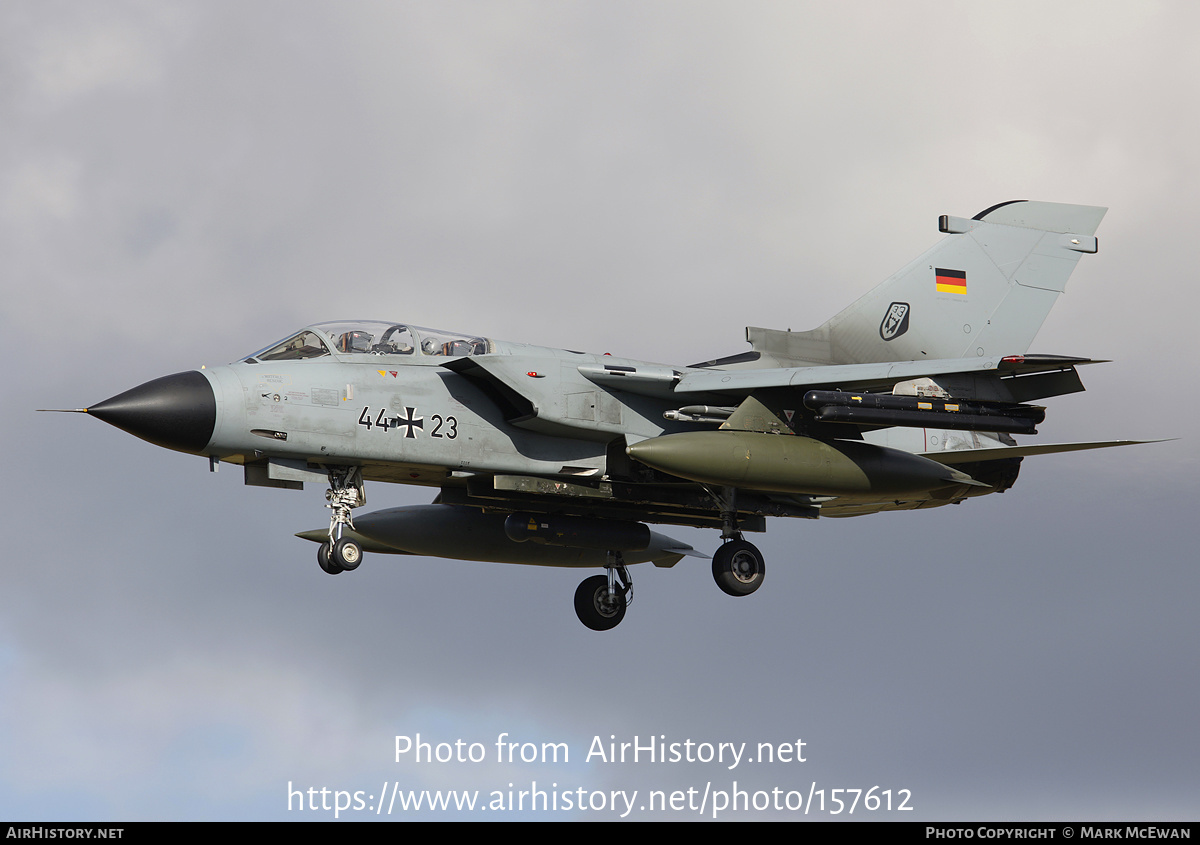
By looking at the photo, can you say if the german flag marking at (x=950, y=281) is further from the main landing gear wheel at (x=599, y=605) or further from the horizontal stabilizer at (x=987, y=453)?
the main landing gear wheel at (x=599, y=605)

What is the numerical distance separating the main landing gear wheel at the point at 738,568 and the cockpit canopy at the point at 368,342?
185 inches

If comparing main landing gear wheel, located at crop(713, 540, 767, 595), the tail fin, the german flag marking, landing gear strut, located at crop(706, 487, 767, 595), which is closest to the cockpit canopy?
landing gear strut, located at crop(706, 487, 767, 595)

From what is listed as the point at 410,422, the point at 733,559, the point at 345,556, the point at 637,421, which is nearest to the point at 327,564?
the point at 345,556

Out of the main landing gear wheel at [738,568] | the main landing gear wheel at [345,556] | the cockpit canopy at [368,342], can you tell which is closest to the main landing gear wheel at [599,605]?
the main landing gear wheel at [738,568]

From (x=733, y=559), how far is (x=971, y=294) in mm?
6008

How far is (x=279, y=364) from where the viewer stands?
16812 millimetres

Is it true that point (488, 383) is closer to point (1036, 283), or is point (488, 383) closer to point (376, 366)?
point (376, 366)

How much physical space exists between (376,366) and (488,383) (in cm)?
154

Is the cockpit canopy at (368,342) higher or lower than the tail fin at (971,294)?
lower

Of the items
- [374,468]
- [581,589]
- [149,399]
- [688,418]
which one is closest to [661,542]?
[581,589]

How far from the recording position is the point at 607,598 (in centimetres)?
2194

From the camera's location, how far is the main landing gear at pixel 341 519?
16.6 metres

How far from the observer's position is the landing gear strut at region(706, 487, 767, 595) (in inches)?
768

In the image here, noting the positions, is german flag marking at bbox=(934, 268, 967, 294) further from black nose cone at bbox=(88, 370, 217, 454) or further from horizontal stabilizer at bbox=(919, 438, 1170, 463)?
black nose cone at bbox=(88, 370, 217, 454)
